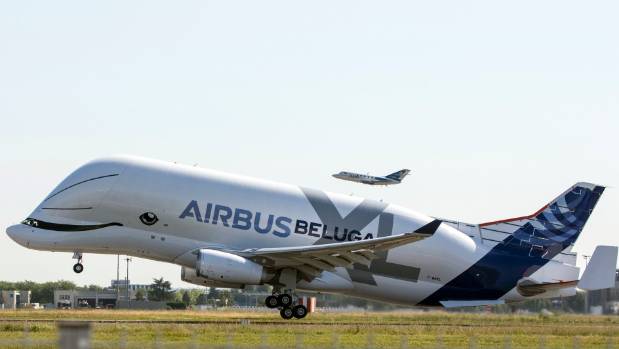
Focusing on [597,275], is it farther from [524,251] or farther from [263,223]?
[263,223]

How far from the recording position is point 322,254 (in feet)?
138

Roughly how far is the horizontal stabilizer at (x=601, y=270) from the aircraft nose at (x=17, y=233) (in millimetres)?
24264

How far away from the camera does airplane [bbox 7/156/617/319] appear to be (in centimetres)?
4309

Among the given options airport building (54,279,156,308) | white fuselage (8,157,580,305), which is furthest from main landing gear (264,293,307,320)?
airport building (54,279,156,308)

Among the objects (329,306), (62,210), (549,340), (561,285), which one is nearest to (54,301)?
(329,306)

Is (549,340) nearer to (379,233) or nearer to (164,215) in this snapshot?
(379,233)

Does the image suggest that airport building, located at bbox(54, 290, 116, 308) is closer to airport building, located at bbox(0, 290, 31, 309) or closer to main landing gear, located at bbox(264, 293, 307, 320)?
airport building, located at bbox(0, 290, 31, 309)

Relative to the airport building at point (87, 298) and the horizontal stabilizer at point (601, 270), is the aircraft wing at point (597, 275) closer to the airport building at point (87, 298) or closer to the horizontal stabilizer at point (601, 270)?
the horizontal stabilizer at point (601, 270)

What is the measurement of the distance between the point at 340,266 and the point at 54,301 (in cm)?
4619

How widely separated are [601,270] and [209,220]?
1737 centimetres

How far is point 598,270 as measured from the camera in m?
46.9

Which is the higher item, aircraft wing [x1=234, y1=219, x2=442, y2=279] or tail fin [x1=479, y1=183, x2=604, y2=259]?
tail fin [x1=479, y1=183, x2=604, y2=259]

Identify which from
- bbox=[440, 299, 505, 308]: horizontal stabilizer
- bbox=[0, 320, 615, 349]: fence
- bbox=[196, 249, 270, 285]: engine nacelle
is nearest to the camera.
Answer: bbox=[0, 320, 615, 349]: fence

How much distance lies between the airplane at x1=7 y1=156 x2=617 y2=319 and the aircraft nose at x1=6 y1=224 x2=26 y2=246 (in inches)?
2.3
